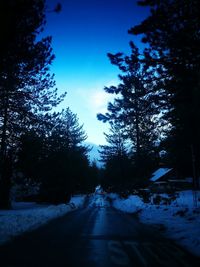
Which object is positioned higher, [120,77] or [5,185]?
[120,77]

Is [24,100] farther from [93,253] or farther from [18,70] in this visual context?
[93,253]

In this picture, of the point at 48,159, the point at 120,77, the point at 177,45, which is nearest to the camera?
the point at 177,45

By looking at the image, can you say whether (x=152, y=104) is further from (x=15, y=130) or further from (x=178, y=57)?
(x=15, y=130)

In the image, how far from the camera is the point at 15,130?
1939 centimetres

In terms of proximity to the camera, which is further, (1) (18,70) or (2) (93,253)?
(1) (18,70)

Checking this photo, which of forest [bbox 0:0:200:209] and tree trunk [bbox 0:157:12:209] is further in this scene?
tree trunk [bbox 0:157:12:209]

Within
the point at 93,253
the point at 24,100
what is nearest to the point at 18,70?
the point at 24,100

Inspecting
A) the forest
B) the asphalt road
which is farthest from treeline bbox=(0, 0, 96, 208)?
the asphalt road

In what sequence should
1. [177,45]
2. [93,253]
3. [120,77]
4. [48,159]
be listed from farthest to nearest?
[48,159], [120,77], [177,45], [93,253]

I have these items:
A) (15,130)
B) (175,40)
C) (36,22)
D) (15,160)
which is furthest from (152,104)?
(15,160)

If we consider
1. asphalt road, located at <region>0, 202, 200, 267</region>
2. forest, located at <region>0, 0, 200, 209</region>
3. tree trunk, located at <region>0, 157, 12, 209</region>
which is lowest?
asphalt road, located at <region>0, 202, 200, 267</region>

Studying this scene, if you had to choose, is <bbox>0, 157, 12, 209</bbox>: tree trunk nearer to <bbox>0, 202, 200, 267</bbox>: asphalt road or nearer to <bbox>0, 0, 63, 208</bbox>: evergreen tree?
<bbox>0, 0, 63, 208</bbox>: evergreen tree

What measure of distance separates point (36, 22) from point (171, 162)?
27.7 m

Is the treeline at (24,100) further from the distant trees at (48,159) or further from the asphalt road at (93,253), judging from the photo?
the asphalt road at (93,253)
